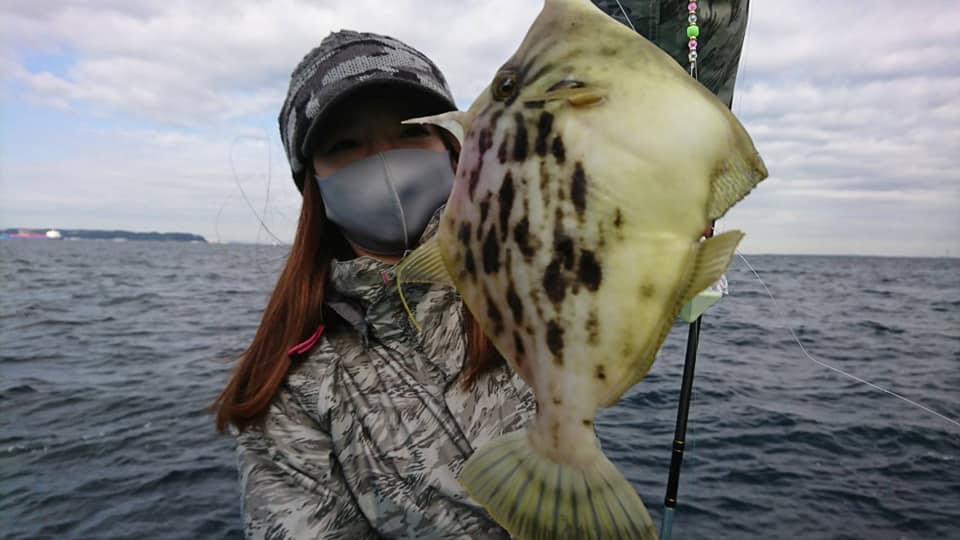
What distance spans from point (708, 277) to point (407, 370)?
5.71 ft

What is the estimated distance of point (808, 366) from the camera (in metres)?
14.2

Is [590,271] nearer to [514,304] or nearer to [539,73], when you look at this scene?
[514,304]

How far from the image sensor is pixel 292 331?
2.60m

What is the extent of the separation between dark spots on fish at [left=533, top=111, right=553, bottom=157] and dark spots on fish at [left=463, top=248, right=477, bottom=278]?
23cm

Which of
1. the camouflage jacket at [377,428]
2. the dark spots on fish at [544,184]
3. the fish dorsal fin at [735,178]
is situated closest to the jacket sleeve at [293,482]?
the camouflage jacket at [377,428]

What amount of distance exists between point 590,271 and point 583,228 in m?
0.07

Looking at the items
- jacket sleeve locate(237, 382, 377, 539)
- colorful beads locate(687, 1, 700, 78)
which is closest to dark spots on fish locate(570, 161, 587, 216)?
colorful beads locate(687, 1, 700, 78)

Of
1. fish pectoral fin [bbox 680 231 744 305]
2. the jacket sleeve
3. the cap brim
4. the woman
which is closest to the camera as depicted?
fish pectoral fin [bbox 680 231 744 305]

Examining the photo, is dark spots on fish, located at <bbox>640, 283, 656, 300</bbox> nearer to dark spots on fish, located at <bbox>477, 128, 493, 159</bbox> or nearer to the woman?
dark spots on fish, located at <bbox>477, 128, 493, 159</bbox>

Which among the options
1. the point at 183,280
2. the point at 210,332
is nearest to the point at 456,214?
the point at 210,332

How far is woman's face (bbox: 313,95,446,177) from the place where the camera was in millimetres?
2303

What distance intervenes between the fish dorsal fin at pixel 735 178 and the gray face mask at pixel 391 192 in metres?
1.33

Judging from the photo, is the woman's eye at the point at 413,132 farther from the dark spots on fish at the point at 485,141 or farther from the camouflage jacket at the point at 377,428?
the dark spots on fish at the point at 485,141

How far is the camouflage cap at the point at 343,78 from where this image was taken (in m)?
2.18
